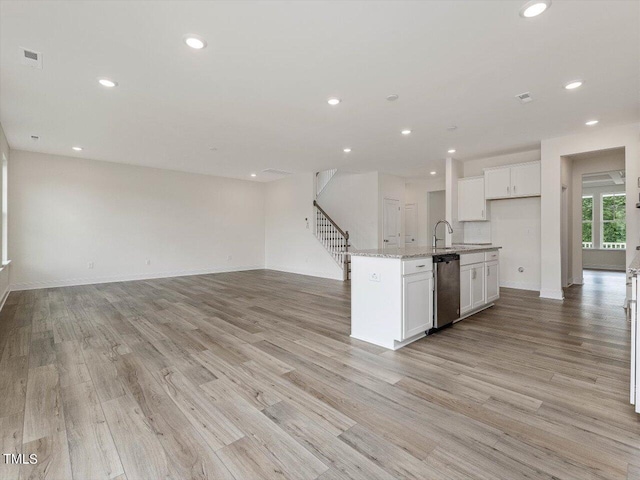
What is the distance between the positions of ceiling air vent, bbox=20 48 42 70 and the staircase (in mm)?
5959

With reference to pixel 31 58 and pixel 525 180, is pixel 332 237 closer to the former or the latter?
pixel 525 180

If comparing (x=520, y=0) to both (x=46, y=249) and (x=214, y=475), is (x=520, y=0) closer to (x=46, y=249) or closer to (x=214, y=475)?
(x=214, y=475)

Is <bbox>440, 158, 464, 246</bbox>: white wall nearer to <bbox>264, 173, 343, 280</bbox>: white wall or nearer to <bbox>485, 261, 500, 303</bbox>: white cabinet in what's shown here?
<bbox>485, 261, 500, 303</bbox>: white cabinet

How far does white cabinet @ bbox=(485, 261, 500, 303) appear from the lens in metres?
4.58

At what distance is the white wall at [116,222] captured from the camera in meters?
6.13

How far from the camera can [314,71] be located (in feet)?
9.89

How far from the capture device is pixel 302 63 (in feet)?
9.45

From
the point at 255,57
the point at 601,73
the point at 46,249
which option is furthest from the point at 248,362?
the point at 46,249

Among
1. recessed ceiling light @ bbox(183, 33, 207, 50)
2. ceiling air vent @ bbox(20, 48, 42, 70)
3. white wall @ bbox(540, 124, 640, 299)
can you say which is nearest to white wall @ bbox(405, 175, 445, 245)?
white wall @ bbox(540, 124, 640, 299)

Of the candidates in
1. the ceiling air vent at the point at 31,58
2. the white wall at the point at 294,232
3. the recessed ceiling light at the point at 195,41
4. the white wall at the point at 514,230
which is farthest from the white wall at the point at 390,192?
the ceiling air vent at the point at 31,58

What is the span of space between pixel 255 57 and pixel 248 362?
282cm

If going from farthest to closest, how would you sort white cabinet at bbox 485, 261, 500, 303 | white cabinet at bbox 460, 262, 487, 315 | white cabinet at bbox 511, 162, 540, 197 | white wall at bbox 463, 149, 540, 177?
white wall at bbox 463, 149, 540, 177 → white cabinet at bbox 511, 162, 540, 197 → white cabinet at bbox 485, 261, 500, 303 → white cabinet at bbox 460, 262, 487, 315

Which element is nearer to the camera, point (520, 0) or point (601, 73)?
point (520, 0)

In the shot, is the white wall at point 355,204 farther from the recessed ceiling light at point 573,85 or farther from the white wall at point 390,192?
the recessed ceiling light at point 573,85
